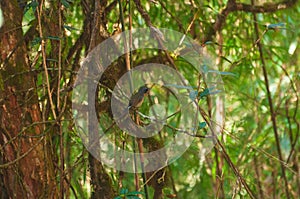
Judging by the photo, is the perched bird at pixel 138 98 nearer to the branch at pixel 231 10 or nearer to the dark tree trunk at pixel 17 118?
the dark tree trunk at pixel 17 118

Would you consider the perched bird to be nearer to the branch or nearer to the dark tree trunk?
the dark tree trunk

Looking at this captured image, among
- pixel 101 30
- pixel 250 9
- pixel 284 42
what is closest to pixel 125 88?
pixel 101 30

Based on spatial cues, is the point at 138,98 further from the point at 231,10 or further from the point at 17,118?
the point at 231,10

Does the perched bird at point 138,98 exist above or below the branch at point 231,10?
below

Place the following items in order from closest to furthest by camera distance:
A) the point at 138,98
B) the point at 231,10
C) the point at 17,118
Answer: the point at 138,98, the point at 17,118, the point at 231,10

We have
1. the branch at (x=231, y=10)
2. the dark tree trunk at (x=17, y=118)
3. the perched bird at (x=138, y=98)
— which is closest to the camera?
the perched bird at (x=138, y=98)

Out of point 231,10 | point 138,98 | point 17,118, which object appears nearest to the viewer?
point 138,98

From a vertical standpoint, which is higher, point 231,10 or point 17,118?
point 231,10

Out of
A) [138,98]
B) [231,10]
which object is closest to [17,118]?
[138,98]

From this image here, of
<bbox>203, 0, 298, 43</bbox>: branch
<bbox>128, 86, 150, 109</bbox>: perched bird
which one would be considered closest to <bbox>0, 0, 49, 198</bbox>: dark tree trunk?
<bbox>128, 86, 150, 109</bbox>: perched bird

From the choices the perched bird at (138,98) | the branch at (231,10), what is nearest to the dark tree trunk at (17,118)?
the perched bird at (138,98)

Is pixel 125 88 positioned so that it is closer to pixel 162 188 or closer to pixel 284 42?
pixel 162 188

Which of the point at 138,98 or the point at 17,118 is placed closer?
the point at 138,98

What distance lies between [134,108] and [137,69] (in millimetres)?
548
